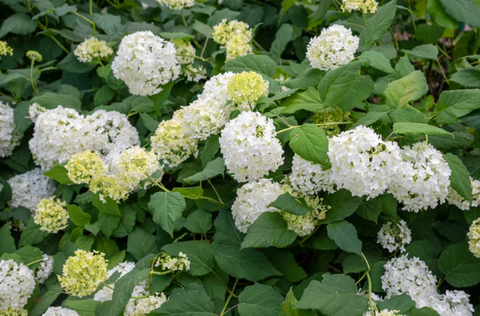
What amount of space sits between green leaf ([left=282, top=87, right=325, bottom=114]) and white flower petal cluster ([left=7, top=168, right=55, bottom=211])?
1.37 meters

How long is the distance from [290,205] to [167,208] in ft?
1.31

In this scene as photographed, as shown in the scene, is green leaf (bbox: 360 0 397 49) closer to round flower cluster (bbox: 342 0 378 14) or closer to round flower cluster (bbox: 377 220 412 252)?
round flower cluster (bbox: 342 0 378 14)

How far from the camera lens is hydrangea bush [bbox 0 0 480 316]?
1.42 metres

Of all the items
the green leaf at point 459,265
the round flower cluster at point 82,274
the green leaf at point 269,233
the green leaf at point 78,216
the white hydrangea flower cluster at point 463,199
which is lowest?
the green leaf at point 78,216

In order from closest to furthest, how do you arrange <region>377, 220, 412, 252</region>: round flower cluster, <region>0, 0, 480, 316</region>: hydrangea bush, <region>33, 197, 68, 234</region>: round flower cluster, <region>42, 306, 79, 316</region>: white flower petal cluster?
1. <region>0, 0, 480, 316</region>: hydrangea bush
2. <region>377, 220, 412, 252</region>: round flower cluster
3. <region>42, 306, 79, 316</region>: white flower petal cluster
4. <region>33, 197, 68, 234</region>: round flower cluster

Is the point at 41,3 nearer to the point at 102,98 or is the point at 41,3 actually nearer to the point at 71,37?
the point at 71,37

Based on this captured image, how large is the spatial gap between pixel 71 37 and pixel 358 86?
5.68ft

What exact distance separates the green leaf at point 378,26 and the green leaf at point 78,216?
133cm

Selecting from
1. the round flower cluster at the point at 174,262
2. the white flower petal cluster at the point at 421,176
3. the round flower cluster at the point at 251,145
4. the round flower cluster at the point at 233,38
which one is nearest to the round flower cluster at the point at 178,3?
the round flower cluster at the point at 233,38

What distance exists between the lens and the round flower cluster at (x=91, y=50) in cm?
248

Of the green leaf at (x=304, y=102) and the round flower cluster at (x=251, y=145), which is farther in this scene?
the green leaf at (x=304, y=102)

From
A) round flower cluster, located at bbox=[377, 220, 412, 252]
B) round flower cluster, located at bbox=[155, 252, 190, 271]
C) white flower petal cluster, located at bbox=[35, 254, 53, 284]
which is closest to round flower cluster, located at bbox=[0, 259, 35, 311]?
white flower petal cluster, located at bbox=[35, 254, 53, 284]

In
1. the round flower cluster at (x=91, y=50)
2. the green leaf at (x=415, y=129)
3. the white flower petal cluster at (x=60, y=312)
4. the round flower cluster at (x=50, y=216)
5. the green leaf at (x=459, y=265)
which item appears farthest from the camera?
the round flower cluster at (x=91, y=50)

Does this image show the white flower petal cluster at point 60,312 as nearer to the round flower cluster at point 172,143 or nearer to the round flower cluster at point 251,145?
the round flower cluster at point 172,143
